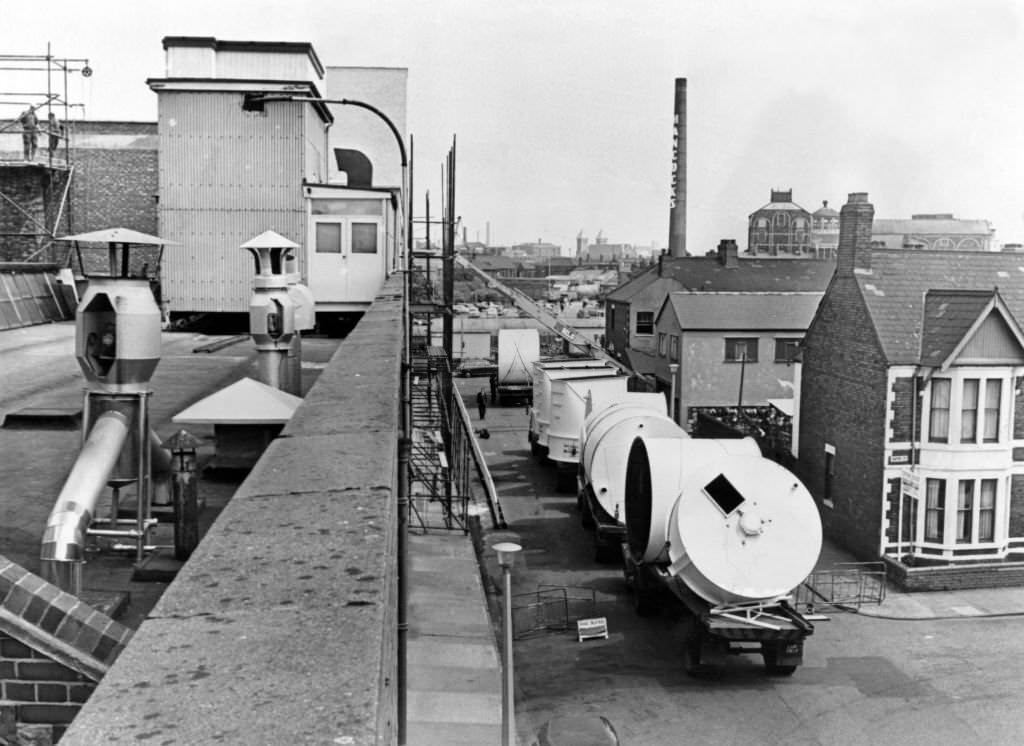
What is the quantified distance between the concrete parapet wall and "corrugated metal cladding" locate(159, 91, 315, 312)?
20.6 meters

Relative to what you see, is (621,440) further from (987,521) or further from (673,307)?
(673,307)

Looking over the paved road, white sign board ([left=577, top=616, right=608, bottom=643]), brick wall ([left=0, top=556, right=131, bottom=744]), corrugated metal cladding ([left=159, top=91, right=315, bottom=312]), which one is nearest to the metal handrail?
the paved road

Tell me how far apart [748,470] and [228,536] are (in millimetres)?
15611

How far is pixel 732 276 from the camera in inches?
2276

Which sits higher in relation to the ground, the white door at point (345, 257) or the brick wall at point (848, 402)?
the white door at point (345, 257)

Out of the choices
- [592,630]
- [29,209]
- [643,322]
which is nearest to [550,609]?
[592,630]

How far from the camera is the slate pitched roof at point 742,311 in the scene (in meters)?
42.0

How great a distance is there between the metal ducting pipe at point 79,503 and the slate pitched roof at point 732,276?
165 feet

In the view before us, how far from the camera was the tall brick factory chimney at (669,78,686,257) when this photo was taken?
77.2m

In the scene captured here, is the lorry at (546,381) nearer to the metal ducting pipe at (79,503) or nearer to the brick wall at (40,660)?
the metal ducting pipe at (79,503)

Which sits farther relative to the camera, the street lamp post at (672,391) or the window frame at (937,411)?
the street lamp post at (672,391)

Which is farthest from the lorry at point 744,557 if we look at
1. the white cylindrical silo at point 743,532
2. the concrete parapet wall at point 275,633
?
the concrete parapet wall at point 275,633

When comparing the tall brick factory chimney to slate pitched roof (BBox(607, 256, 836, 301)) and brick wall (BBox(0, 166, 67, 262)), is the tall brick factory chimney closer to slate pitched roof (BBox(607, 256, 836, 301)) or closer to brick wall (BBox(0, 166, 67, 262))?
slate pitched roof (BBox(607, 256, 836, 301))

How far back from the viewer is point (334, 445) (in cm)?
516
